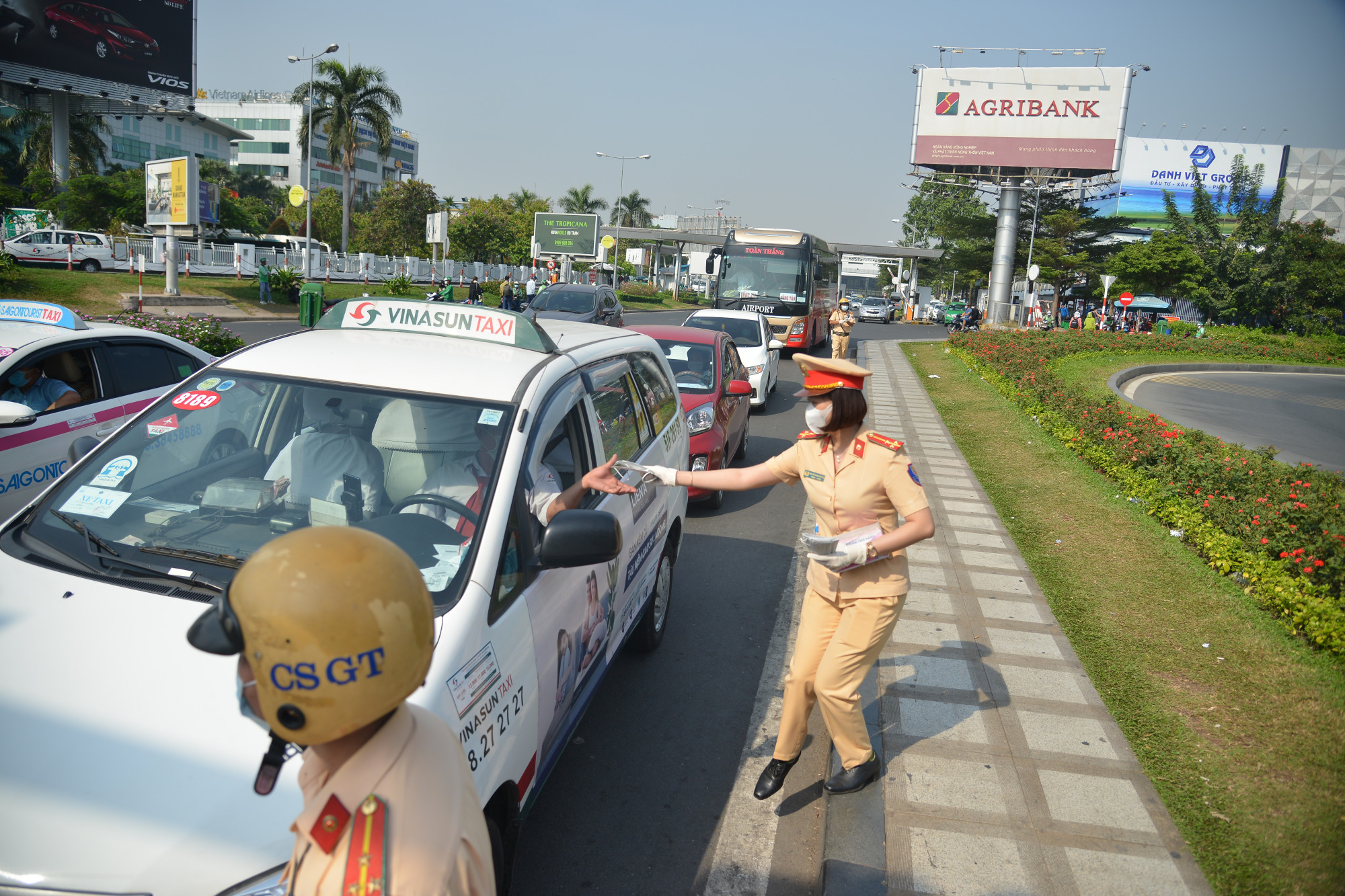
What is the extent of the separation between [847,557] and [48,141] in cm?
6083

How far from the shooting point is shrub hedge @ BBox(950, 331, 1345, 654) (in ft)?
19.7

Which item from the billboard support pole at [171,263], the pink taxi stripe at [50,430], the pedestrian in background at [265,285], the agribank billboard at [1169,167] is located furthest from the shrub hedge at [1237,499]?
the agribank billboard at [1169,167]

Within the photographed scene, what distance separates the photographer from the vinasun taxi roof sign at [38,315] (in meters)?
6.31

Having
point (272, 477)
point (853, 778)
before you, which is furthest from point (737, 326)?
point (272, 477)

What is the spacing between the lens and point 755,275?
2450 cm

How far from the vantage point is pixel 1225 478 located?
7.95 m

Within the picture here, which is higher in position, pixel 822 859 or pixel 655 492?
pixel 655 492

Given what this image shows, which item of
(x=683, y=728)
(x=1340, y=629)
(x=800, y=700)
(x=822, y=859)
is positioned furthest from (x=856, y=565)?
(x=1340, y=629)

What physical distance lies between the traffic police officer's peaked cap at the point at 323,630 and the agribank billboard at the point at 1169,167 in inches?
3541

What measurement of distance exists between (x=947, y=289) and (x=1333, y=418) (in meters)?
83.6

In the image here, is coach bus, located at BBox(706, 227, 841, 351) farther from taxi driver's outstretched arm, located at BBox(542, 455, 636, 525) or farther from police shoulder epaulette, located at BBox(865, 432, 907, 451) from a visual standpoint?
taxi driver's outstretched arm, located at BBox(542, 455, 636, 525)

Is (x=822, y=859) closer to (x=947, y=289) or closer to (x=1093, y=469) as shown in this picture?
(x=1093, y=469)

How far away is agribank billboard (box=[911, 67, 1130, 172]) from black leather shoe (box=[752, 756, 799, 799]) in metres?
48.8

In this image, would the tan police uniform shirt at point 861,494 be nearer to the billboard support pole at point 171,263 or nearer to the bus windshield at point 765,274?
the bus windshield at point 765,274
